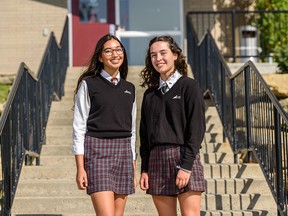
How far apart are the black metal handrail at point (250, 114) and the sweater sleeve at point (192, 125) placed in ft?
4.61

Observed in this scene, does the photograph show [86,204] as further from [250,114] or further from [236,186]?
[250,114]

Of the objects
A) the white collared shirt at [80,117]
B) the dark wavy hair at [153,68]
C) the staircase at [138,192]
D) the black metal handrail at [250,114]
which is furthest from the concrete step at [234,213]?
the white collared shirt at [80,117]

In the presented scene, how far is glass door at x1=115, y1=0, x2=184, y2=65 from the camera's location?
44.3 ft

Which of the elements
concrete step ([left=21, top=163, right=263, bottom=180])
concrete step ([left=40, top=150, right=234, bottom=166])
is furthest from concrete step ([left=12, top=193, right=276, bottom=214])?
concrete step ([left=40, top=150, right=234, bottom=166])

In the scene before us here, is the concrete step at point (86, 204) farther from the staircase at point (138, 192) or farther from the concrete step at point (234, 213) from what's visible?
the concrete step at point (234, 213)

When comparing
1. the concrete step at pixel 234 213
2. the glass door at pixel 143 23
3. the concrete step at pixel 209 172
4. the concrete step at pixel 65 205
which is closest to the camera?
the concrete step at pixel 234 213

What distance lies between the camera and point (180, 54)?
468 cm

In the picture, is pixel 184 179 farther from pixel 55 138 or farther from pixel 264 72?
pixel 264 72

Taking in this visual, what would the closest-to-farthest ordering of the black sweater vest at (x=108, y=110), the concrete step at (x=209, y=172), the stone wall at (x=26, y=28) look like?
the black sweater vest at (x=108, y=110)
the concrete step at (x=209, y=172)
the stone wall at (x=26, y=28)

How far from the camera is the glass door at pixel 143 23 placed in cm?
1349

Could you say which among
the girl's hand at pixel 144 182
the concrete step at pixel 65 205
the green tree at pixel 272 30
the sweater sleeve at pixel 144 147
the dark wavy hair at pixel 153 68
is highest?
the green tree at pixel 272 30

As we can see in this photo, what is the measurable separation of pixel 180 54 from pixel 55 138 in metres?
4.29

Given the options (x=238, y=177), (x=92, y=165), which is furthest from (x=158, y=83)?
(x=238, y=177)

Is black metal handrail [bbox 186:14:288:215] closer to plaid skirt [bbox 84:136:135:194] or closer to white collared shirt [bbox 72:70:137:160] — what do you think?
plaid skirt [bbox 84:136:135:194]
